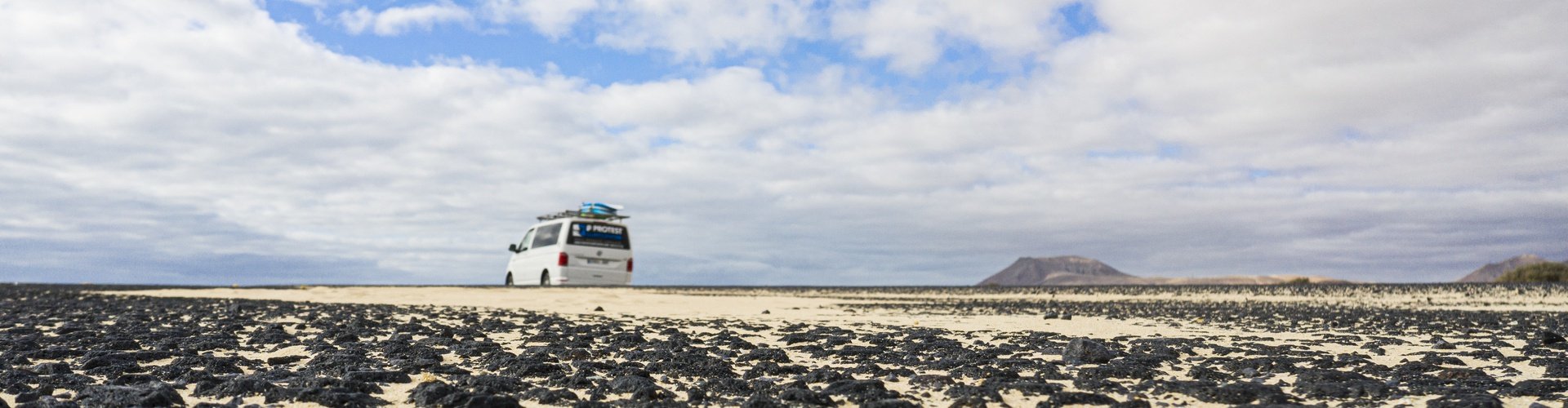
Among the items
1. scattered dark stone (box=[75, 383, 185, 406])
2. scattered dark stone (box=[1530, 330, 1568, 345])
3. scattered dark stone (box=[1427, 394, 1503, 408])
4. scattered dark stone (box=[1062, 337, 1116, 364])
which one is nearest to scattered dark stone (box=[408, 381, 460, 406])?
scattered dark stone (box=[75, 383, 185, 406])

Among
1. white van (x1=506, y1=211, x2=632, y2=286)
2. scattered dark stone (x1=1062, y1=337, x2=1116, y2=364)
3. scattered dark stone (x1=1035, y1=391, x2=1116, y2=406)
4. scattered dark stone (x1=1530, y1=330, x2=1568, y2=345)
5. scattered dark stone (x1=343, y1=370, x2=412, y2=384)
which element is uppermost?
white van (x1=506, y1=211, x2=632, y2=286)

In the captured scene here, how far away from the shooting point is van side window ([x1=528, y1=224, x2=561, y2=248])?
26.9 metres

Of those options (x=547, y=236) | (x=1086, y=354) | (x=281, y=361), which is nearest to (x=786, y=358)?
(x=1086, y=354)

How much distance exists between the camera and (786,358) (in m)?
6.98

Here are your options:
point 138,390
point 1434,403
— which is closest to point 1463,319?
point 1434,403

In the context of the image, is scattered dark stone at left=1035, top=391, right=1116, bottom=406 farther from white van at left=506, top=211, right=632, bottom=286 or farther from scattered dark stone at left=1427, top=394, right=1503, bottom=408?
Result: white van at left=506, top=211, right=632, bottom=286

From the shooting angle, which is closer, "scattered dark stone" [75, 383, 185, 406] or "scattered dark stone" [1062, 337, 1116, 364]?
"scattered dark stone" [75, 383, 185, 406]

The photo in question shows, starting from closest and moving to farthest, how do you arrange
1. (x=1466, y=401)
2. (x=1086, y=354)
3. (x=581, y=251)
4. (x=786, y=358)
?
1. (x=1466, y=401)
2. (x=1086, y=354)
3. (x=786, y=358)
4. (x=581, y=251)

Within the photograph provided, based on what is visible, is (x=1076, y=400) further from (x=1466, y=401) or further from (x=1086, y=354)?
(x=1466, y=401)

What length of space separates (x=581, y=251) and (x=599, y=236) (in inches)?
30.1

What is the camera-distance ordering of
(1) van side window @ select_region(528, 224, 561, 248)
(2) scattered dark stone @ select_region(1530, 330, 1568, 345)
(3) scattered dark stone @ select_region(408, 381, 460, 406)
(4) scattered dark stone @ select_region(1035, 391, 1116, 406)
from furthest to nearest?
(1) van side window @ select_region(528, 224, 561, 248), (2) scattered dark stone @ select_region(1530, 330, 1568, 345), (3) scattered dark stone @ select_region(408, 381, 460, 406), (4) scattered dark stone @ select_region(1035, 391, 1116, 406)

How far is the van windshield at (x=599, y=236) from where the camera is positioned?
2641cm

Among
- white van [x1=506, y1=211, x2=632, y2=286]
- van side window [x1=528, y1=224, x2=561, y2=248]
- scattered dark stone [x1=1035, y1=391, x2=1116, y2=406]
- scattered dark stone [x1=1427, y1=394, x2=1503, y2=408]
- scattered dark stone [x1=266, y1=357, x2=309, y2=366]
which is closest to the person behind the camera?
scattered dark stone [x1=1427, y1=394, x2=1503, y2=408]

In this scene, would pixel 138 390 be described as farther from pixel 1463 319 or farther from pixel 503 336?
pixel 1463 319
